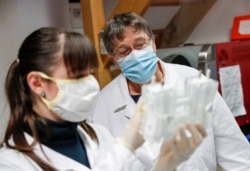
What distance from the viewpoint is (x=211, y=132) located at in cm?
148

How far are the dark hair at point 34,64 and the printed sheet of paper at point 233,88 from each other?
0.97 m

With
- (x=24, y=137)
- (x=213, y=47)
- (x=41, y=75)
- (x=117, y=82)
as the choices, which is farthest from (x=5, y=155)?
(x=213, y=47)

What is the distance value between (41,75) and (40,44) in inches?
3.3

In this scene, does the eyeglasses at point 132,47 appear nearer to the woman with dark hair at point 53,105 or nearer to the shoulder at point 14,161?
the woman with dark hair at point 53,105

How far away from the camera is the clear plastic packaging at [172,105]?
81 centimetres

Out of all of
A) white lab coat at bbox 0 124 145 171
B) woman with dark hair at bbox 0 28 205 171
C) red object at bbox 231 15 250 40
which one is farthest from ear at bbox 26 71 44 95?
red object at bbox 231 15 250 40

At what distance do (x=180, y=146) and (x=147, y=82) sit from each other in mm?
601

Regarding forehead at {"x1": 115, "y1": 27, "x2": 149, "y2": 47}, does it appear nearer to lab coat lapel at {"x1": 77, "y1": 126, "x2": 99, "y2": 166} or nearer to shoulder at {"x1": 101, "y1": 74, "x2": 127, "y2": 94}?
shoulder at {"x1": 101, "y1": 74, "x2": 127, "y2": 94}

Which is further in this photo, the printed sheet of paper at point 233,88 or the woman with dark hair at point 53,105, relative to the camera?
the printed sheet of paper at point 233,88

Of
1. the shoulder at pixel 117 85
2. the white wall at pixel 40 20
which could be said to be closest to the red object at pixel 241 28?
the white wall at pixel 40 20

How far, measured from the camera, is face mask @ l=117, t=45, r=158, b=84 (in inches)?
56.9

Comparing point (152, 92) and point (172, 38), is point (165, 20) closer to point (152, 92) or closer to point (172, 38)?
point (172, 38)

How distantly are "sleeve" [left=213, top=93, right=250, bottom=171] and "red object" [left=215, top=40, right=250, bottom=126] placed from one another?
0.42 m

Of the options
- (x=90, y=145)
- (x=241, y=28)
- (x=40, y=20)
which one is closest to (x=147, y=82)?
(x=90, y=145)
